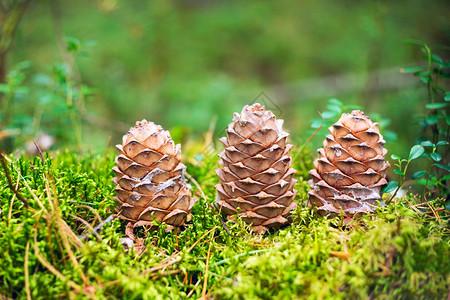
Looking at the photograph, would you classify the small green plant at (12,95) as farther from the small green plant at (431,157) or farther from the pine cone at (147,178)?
the small green plant at (431,157)

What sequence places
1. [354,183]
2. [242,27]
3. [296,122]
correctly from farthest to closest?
[242,27] → [296,122] → [354,183]

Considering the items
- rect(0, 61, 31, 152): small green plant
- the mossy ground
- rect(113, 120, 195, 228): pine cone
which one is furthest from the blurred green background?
the mossy ground

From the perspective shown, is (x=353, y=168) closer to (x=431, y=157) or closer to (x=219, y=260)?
(x=431, y=157)

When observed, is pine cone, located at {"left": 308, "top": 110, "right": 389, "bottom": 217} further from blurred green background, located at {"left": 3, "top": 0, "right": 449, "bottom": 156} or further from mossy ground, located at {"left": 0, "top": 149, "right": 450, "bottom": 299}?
blurred green background, located at {"left": 3, "top": 0, "right": 449, "bottom": 156}

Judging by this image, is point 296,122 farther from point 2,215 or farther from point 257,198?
point 2,215

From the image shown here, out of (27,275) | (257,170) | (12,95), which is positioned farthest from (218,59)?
(27,275)

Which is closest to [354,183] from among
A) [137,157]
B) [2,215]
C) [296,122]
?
[137,157]
